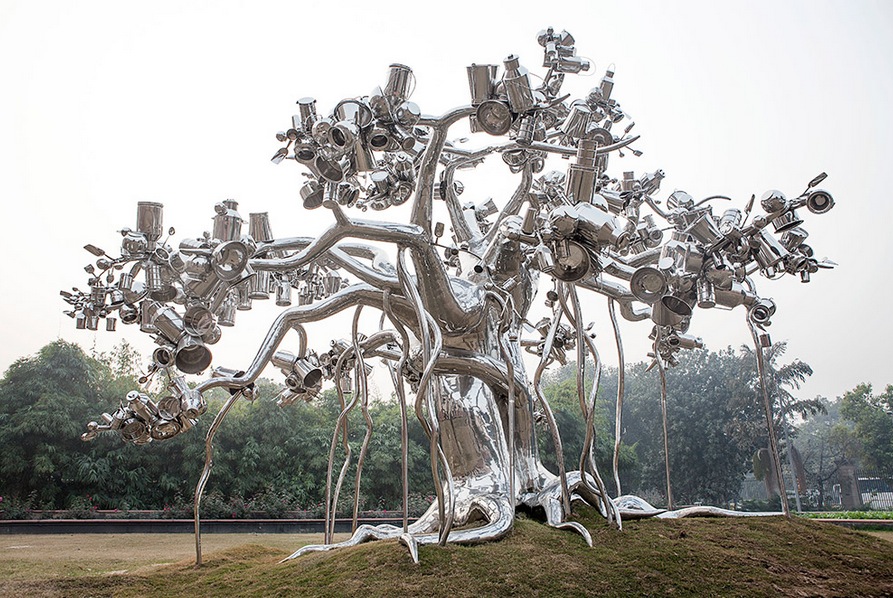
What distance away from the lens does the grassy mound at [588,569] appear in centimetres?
395

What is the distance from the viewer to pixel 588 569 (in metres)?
4.16

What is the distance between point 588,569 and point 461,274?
357 cm

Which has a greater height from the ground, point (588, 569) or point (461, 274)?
point (461, 274)

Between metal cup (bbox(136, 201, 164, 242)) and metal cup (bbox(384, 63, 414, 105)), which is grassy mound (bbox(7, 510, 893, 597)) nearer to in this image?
metal cup (bbox(136, 201, 164, 242))

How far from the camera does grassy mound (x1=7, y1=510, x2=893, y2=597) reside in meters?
3.95

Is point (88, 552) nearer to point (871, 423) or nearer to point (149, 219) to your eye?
point (149, 219)

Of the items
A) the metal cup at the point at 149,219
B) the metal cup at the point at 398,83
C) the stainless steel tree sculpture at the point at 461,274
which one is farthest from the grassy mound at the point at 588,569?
the metal cup at the point at 398,83

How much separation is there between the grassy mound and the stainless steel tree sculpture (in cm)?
24

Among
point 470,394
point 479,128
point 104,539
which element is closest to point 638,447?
point 104,539

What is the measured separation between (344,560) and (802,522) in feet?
11.1

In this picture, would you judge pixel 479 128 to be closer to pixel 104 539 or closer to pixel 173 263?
pixel 173 263

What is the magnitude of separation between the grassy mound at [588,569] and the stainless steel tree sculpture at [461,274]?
24cm

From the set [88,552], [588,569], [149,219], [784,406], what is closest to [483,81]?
[149,219]

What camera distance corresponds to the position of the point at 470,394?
6305mm
